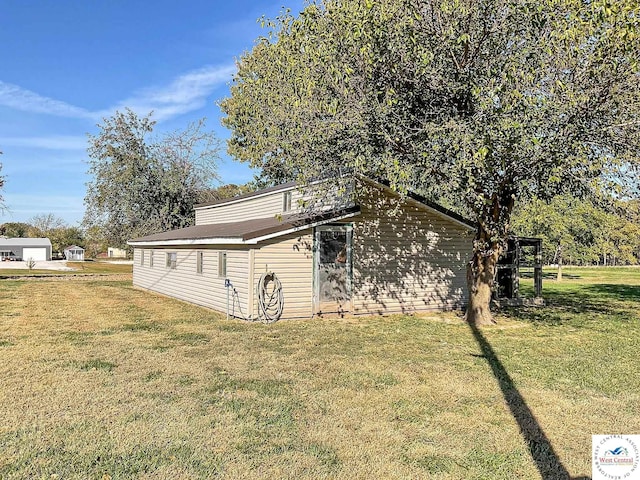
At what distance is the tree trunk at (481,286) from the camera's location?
35.9ft

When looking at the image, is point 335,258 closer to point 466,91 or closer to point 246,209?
point 466,91

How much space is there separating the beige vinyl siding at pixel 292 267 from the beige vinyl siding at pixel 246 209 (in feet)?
4.02

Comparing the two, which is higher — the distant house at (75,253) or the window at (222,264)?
the distant house at (75,253)

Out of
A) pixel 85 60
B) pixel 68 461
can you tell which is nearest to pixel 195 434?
pixel 68 461

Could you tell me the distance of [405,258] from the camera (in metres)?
12.7

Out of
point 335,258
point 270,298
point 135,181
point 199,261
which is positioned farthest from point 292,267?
point 135,181

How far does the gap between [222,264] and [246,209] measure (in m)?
3.97

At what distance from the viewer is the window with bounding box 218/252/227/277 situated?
40.1ft

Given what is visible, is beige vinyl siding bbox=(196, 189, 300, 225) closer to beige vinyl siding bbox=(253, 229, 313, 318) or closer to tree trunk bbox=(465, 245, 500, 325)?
beige vinyl siding bbox=(253, 229, 313, 318)

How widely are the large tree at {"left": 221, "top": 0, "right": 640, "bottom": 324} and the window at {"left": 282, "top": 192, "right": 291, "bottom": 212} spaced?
12.5 ft

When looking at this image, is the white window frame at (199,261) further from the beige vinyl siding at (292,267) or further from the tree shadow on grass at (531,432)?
the tree shadow on grass at (531,432)

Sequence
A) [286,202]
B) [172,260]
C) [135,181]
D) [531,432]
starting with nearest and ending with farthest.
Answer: [531,432] → [286,202] → [172,260] → [135,181]

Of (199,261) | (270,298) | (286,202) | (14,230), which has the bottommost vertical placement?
(270,298)

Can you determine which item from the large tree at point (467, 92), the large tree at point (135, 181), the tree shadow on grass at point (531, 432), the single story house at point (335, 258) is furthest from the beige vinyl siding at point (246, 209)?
the large tree at point (135, 181)
